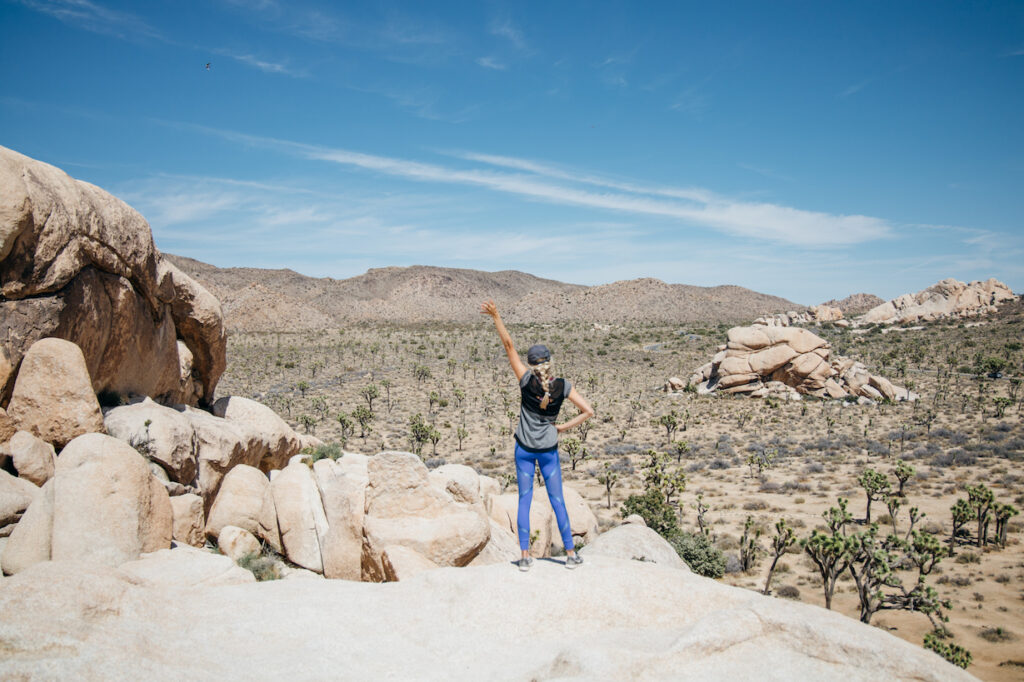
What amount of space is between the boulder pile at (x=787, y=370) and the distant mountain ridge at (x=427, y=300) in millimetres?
65249

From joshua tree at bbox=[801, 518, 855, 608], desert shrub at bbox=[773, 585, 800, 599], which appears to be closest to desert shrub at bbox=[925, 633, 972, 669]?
joshua tree at bbox=[801, 518, 855, 608]

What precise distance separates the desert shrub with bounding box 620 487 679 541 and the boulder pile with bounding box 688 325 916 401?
29.3m

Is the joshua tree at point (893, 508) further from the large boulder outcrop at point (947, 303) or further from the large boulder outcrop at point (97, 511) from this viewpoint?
the large boulder outcrop at point (947, 303)

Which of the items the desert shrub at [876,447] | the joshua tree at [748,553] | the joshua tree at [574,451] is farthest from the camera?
the joshua tree at [574,451]

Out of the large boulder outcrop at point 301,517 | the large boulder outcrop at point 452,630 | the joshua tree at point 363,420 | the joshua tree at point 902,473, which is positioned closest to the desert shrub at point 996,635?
the joshua tree at point 902,473

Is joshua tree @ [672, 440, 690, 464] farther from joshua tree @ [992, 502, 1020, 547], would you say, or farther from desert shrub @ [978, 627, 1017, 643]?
→ desert shrub @ [978, 627, 1017, 643]

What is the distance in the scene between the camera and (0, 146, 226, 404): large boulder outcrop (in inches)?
362

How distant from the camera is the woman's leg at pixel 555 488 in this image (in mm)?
6598

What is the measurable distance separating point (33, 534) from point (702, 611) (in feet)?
28.0

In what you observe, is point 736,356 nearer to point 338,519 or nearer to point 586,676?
point 338,519

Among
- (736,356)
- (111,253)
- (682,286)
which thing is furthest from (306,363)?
(682,286)

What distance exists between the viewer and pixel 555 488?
22.3 ft

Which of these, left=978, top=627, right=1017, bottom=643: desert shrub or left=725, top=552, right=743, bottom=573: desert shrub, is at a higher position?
left=978, top=627, right=1017, bottom=643: desert shrub

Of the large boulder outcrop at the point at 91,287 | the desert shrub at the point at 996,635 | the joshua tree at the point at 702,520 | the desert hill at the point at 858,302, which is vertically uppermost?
the desert hill at the point at 858,302
